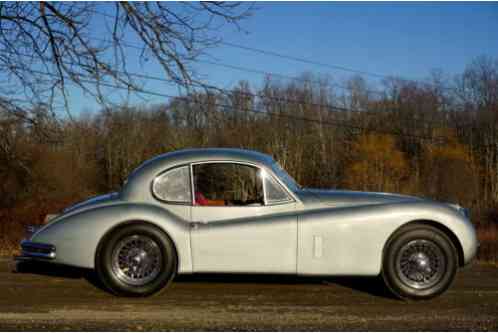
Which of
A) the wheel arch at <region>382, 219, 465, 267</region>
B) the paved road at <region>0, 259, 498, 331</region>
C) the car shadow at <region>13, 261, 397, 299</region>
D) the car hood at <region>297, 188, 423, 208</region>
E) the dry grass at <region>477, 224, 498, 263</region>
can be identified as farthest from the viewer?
the dry grass at <region>477, 224, 498, 263</region>

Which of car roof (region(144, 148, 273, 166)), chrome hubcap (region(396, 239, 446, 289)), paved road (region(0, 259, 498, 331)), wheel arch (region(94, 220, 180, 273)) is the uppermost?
car roof (region(144, 148, 273, 166))

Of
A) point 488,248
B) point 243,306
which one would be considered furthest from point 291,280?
point 488,248

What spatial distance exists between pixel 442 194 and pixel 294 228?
47.4 meters

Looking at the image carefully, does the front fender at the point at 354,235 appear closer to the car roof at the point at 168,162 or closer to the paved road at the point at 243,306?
the paved road at the point at 243,306

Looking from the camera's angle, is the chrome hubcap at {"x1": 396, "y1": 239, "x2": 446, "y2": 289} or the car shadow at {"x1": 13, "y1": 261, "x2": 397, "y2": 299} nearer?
the chrome hubcap at {"x1": 396, "y1": 239, "x2": 446, "y2": 289}

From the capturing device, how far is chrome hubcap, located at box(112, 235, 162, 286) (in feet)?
18.9

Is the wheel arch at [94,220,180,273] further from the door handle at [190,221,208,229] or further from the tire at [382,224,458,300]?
the tire at [382,224,458,300]

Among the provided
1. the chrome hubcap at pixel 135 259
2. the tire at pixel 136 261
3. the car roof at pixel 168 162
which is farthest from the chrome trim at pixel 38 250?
the car roof at pixel 168 162

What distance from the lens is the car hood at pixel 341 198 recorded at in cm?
590

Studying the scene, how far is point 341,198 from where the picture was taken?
5980mm

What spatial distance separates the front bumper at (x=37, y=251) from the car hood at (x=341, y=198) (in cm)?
256

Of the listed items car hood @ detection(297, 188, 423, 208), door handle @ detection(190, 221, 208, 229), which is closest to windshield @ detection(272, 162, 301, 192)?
car hood @ detection(297, 188, 423, 208)

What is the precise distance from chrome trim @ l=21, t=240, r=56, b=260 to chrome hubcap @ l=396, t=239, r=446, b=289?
135 inches

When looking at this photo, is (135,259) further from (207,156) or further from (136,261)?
(207,156)
